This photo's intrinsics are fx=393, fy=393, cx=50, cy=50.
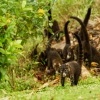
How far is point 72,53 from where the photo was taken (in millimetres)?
11273

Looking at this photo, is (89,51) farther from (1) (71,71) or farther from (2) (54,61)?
(1) (71,71)

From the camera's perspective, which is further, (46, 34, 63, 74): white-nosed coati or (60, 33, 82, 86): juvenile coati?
(46, 34, 63, 74): white-nosed coati

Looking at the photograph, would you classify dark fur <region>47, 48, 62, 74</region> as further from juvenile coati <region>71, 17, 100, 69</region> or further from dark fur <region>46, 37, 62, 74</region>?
juvenile coati <region>71, 17, 100, 69</region>

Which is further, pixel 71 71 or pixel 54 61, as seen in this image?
pixel 54 61

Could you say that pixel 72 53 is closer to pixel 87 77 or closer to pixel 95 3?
pixel 87 77

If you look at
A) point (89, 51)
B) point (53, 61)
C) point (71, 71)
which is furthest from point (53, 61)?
point (71, 71)

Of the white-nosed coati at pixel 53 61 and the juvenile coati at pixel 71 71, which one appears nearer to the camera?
the juvenile coati at pixel 71 71

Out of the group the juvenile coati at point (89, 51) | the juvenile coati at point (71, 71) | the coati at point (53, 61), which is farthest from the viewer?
the juvenile coati at point (89, 51)

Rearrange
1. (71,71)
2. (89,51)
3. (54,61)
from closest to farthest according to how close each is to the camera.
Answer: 1. (71,71)
2. (54,61)
3. (89,51)

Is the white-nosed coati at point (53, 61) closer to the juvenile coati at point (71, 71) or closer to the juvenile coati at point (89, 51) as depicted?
the juvenile coati at point (89, 51)

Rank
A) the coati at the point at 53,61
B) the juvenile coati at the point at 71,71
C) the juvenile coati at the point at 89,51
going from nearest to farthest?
1. the juvenile coati at the point at 71,71
2. the coati at the point at 53,61
3. the juvenile coati at the point at 89,51

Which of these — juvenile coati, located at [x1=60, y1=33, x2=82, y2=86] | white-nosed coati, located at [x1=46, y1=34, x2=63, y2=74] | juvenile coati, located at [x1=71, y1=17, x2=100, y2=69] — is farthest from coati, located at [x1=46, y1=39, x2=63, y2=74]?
juvenile coati, located at [x1=60, y1=33, x2=82, y2=86]

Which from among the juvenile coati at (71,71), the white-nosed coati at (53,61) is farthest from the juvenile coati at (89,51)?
the juvenile coati at (71,71)

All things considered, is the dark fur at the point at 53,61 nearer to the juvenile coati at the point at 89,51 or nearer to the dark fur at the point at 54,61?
the dark fur at the point at 54,61
